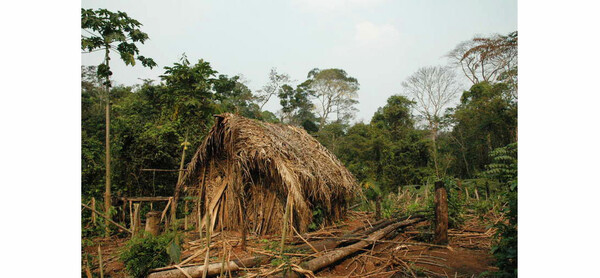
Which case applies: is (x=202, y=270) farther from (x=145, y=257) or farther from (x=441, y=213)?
(x=441, y=213)

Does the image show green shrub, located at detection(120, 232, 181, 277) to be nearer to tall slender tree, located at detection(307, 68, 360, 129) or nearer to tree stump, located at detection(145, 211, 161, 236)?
tree stump, located at detection(145, 211, 161, 236)

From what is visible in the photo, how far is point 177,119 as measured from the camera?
6.74 meters

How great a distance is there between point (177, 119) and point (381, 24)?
489 cm

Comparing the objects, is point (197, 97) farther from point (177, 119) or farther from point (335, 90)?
point (335, 90)

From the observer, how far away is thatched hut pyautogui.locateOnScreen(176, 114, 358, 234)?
4.70 meters

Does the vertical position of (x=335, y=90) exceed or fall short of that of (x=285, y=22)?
it exceeds it

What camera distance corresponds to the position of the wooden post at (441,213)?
4184 mm

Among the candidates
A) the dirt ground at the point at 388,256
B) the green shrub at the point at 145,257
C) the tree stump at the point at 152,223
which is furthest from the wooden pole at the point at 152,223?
the green shrub at the point at 145,257

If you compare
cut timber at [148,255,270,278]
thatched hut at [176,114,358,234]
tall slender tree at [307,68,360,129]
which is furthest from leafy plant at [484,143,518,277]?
tall slender tree at [307,68,360,129]

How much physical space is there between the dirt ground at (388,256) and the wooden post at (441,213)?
14 cm

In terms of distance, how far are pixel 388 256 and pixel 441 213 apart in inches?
41.3

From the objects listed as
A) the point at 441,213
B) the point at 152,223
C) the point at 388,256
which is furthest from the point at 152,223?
the point at 441,213

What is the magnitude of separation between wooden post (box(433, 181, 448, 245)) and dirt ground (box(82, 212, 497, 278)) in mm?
139
